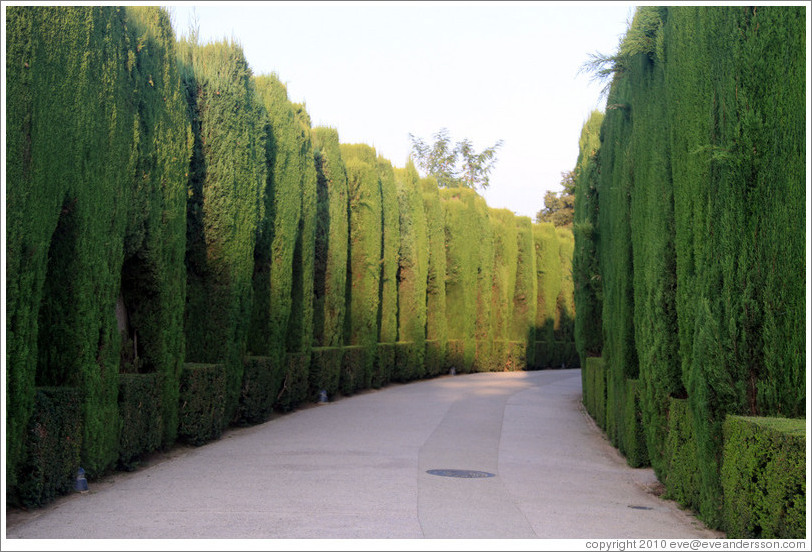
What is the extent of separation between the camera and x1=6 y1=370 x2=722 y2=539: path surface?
6.30 metres

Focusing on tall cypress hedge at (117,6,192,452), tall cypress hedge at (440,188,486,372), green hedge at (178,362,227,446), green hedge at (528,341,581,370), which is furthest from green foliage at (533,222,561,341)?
tall cypress hedge at (117,6,192,452)

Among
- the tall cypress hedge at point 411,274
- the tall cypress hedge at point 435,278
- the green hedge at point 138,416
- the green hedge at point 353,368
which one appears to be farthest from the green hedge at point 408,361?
the green hedge at point 138,416

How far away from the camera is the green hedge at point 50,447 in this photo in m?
7.08

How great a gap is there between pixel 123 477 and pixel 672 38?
24.2 ft

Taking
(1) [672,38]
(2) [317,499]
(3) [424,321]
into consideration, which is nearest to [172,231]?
(2) [317,499]

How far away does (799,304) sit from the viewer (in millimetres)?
5863

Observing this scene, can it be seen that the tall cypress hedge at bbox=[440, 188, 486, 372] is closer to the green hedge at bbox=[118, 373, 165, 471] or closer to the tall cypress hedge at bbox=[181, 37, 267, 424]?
the tall cypress hedge at bbox=[181, 37, 267, 424]

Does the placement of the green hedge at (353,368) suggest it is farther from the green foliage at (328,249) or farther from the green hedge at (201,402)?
the green hedge at (201,402)

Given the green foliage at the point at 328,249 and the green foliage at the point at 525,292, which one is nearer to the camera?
the green foliage at the point at 328,249

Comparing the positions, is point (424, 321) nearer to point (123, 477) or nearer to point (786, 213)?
point (123, 477)

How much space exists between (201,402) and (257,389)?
8.40 ft

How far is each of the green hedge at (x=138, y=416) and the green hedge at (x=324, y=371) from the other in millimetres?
7463

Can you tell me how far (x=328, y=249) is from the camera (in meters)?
19.5

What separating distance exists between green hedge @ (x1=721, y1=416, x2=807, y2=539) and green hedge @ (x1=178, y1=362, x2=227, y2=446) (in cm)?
739
